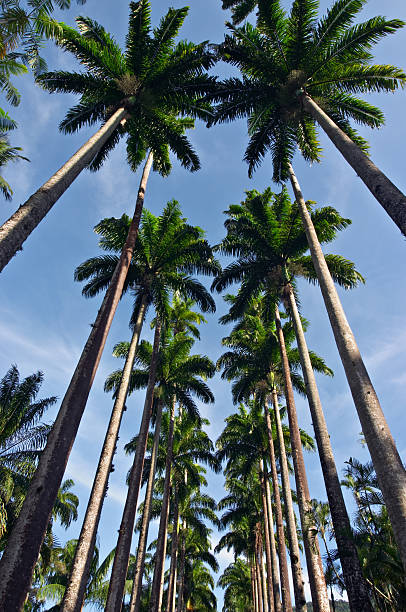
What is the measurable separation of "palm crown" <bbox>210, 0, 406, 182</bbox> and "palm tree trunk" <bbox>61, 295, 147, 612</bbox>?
11506 millimetres

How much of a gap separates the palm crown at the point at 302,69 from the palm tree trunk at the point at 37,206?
21.3ft

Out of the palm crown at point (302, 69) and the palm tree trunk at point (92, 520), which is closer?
the palm tree trunk at point (92, 520)

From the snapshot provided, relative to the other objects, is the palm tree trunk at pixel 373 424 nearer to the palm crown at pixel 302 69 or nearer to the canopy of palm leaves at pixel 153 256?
the palm crown at pixel 302 69

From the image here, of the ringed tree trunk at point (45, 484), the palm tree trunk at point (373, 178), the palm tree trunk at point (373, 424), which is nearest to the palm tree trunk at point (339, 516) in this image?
the palm tree trunk at point (373, 424)

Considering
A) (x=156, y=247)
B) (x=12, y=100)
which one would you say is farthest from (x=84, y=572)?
(x=12, y=100)

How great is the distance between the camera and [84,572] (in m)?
9.16

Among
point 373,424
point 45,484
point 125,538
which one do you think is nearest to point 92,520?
point 125,538

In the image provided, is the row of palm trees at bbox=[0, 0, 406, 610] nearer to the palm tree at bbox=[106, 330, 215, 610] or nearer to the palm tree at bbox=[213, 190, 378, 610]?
the palm tree at bbox=[213, 190, 378, 610]

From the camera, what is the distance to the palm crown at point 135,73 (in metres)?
12.0

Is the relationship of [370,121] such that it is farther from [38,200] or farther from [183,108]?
[38,200]

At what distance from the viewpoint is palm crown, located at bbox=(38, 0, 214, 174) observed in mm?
12000

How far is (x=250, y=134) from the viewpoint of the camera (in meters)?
14.2

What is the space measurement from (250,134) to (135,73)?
468cm

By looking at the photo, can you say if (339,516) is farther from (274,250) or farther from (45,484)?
(274,250)
